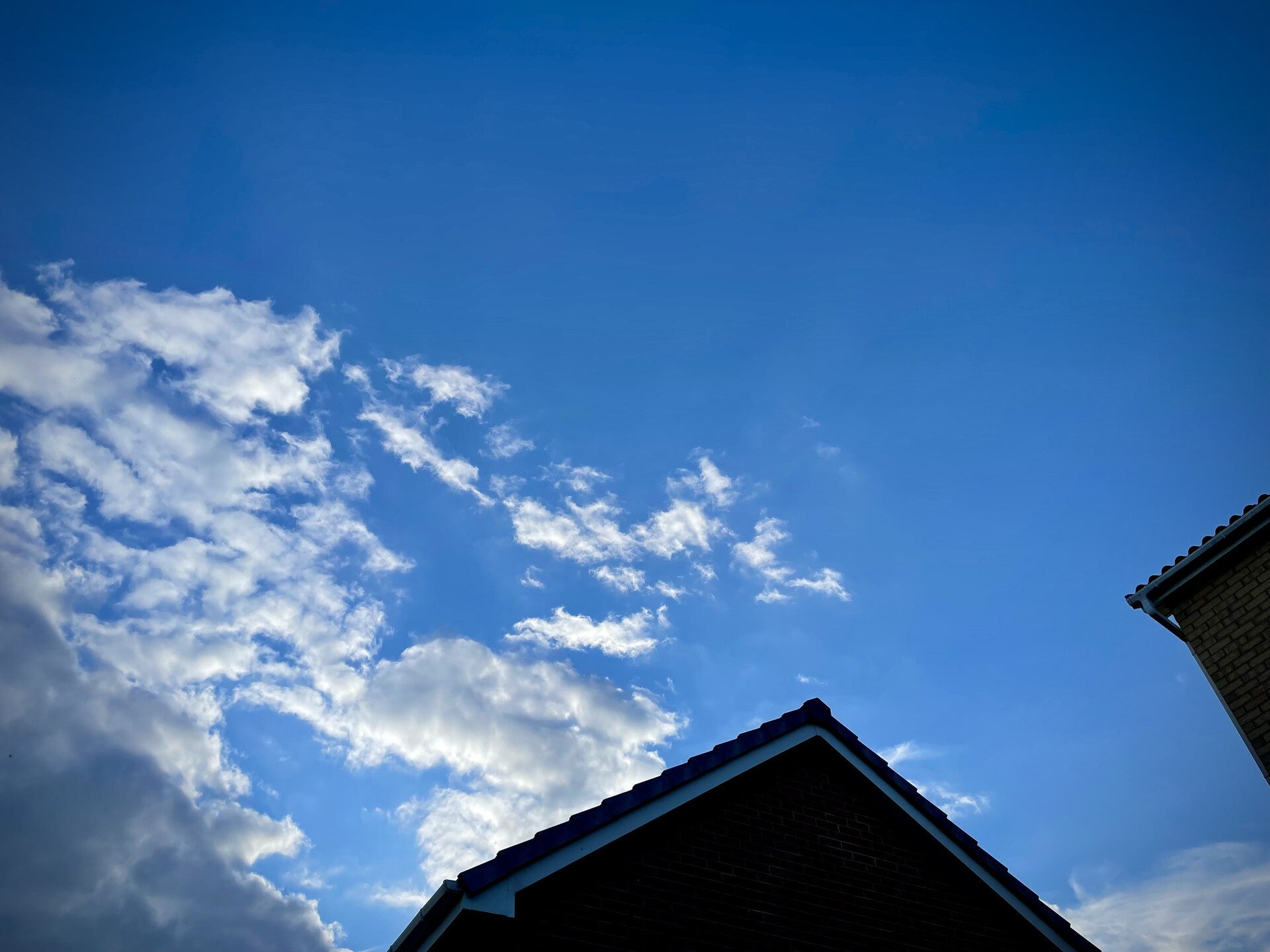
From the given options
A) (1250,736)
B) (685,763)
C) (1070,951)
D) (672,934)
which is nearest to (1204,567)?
(1250,736)

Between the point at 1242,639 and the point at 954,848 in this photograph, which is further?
the point at 1242,639

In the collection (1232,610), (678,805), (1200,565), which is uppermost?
(1200,565)

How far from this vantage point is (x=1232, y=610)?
39.7ft

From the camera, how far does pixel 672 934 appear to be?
6727mm

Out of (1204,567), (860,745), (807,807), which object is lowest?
(807,807)

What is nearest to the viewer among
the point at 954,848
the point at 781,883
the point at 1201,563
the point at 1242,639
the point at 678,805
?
the point at 678,805

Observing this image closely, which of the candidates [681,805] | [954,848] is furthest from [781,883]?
[954,848]

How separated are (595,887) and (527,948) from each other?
0.82 meters

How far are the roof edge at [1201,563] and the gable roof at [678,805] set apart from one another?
254 inches

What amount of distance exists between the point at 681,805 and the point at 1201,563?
1059 centimetres

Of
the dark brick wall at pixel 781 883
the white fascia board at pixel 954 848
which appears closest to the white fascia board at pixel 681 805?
the white fascia board at pixel 954 848

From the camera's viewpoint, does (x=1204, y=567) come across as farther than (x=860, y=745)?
Yes

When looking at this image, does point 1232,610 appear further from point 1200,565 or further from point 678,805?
point 678,805

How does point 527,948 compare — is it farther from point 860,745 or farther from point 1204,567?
point 1204,567
